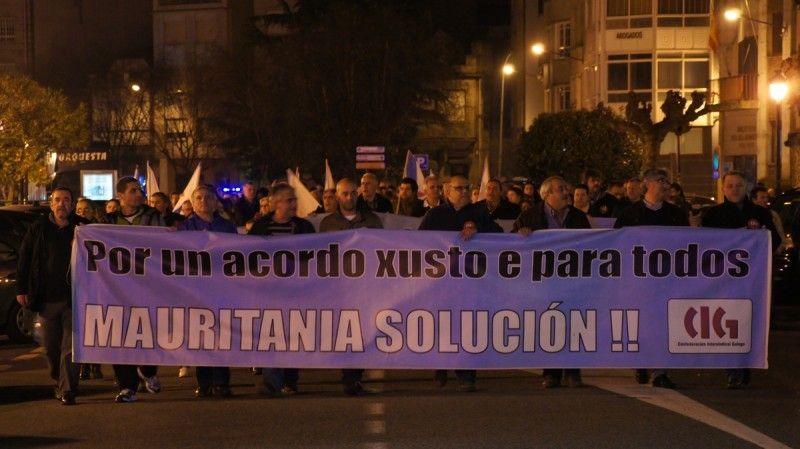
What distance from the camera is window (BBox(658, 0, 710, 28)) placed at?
53112 millimetres

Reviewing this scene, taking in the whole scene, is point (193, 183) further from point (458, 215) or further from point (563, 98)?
point (563, 98)

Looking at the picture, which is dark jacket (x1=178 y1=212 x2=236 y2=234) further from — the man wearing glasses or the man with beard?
the man with beard

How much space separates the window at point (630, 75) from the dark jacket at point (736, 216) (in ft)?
135

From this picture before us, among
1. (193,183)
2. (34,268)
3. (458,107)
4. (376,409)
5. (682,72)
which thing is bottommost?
(376,409)

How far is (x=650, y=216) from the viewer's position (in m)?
11.8

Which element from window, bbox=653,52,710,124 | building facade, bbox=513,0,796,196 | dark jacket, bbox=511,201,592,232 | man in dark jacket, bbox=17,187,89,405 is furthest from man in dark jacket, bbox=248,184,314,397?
window, bbox=653,52,710,124

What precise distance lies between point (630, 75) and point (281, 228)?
4353cm

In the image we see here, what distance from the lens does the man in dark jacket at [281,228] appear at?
11430 mm

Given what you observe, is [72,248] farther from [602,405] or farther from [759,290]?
[759,290]

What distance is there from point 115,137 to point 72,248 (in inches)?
2400

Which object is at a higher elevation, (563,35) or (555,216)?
(563,35)

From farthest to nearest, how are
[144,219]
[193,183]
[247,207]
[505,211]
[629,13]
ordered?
[629,13] < [247,207] < [505,211] < [193,183] < [144,219]

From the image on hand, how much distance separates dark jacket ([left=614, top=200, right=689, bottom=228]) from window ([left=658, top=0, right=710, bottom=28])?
140 feet

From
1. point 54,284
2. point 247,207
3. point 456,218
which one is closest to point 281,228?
point 456,218
